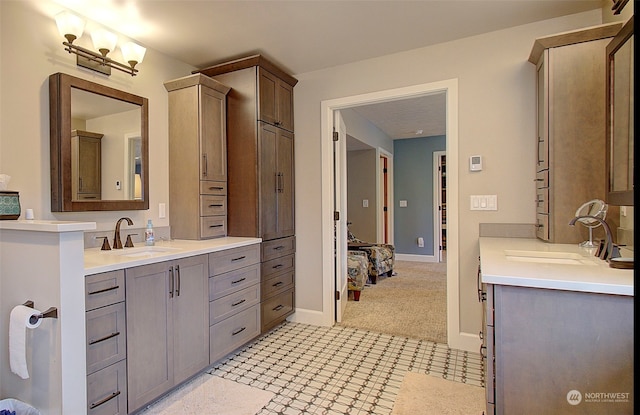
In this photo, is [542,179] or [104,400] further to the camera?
[542,179]

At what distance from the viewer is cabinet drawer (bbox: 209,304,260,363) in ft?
7.45

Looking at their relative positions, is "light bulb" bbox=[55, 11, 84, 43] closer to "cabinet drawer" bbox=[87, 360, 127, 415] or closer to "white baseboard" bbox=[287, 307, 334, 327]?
"cabinet drawer" bbox=[87, 360, 127, 415]

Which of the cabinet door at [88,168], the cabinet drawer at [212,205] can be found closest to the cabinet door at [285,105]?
the cabinet drawer at [212,205]

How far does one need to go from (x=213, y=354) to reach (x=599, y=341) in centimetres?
209

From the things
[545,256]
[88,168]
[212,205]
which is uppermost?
[88,168]

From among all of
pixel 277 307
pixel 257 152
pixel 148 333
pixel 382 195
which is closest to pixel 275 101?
pixel 257 152

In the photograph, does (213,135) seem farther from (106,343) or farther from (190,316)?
(106,343)

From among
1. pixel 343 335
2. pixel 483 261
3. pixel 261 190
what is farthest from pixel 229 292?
pixel 483 261

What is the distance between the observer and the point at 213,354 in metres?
2.26

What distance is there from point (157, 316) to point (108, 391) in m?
0.40

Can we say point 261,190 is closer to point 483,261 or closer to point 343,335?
point 343,335

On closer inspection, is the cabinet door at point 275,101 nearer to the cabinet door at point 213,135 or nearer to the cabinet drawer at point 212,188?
the cabinet door at point 213,135

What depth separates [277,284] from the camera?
9.84 feet

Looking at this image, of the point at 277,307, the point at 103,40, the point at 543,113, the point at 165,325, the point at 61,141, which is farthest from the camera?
the point at 277,307
